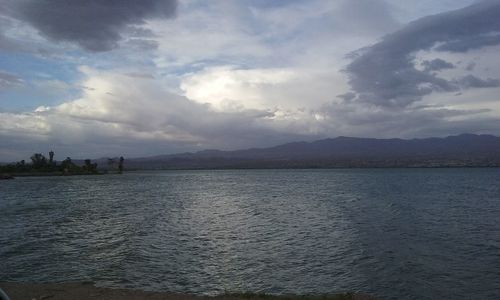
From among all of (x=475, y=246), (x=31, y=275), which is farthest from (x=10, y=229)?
(x=475, y=246)

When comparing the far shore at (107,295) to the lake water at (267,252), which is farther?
the lake water at (267,252)

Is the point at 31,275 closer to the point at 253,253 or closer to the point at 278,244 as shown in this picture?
the point at 253,253

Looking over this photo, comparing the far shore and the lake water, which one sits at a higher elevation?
the far shore

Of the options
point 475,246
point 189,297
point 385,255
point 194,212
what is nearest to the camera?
point 189,297

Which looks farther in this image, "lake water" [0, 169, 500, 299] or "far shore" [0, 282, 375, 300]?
"lake water" [0, 169, 500, 299]

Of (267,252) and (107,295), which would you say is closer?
(107,295)

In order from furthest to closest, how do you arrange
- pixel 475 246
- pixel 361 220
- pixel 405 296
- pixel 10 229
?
pixel 361 220, pixel 10 229, pixel 475 246, pixel 405 296

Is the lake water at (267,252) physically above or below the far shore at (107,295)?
below

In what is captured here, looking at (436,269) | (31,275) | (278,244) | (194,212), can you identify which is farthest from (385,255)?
(194,212)

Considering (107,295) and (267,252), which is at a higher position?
(107,295)

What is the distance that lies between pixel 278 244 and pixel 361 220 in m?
16.9

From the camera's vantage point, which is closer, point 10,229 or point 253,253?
point 253,253

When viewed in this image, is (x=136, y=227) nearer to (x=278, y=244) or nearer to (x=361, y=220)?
(x=278, y=244)

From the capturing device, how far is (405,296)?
20922mm
